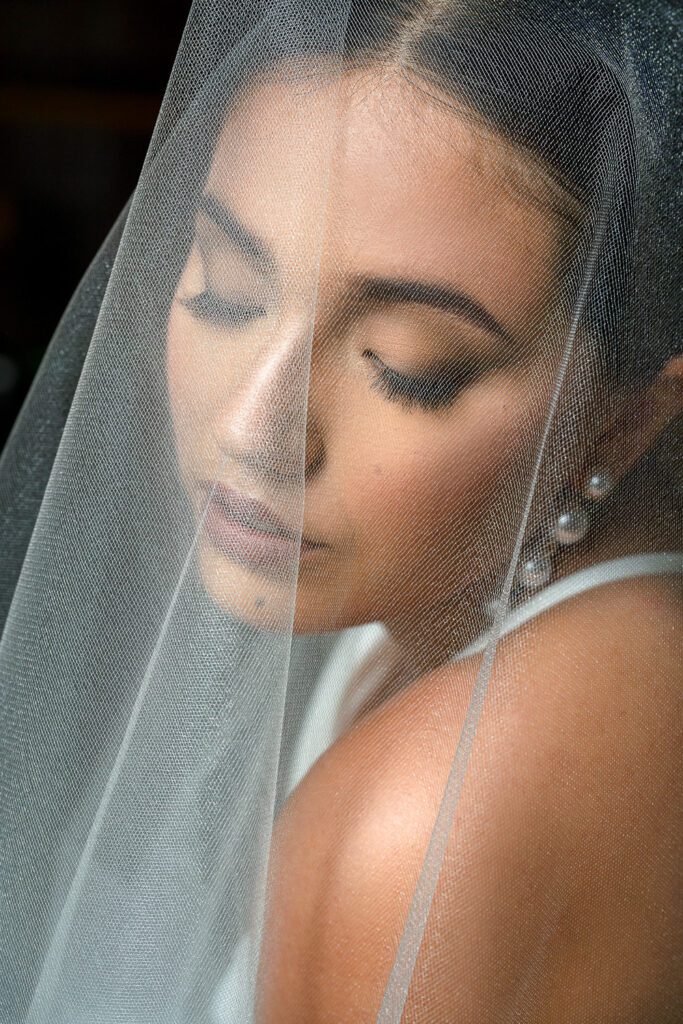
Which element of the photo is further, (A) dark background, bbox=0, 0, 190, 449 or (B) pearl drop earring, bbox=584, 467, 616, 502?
(A) dark background, bbox=0, 0, 190, 449

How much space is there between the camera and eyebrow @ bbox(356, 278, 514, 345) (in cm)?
52

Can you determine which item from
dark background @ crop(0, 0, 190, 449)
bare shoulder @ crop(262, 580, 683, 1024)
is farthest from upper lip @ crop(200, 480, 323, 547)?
dark background @ crop(0, 0, 190, 449)

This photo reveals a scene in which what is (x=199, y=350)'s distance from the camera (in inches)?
21.5

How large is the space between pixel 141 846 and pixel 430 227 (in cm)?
35

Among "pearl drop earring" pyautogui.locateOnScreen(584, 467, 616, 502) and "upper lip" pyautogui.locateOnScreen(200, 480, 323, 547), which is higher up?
"pearl drop earring" pyautogui.locateOnScreen(584, 467, 616, 502)

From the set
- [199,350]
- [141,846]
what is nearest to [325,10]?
[199,350]

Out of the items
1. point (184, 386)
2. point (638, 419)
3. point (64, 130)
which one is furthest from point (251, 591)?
point (64, 130)

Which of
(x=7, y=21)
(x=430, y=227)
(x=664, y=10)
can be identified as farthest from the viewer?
(x=7, y=21)

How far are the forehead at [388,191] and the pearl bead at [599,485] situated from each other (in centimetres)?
10

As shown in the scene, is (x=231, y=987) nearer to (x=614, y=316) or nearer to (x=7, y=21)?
(x=614, y=316)

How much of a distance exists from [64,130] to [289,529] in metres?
1.83

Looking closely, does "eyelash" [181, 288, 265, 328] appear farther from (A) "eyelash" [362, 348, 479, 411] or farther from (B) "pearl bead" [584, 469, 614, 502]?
(B) "pearl bead" [584, 469, 614, 502]

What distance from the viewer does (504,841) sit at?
50 cm

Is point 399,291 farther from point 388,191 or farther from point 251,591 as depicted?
point 251,591
